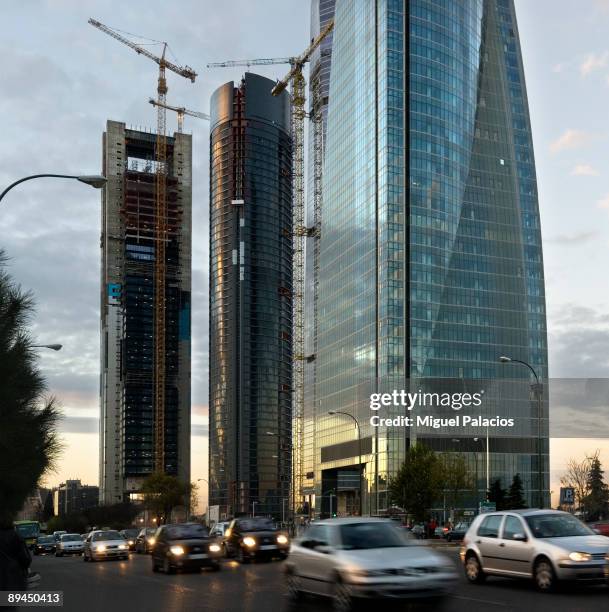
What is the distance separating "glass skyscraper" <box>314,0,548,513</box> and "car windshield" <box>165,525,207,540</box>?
10379cm

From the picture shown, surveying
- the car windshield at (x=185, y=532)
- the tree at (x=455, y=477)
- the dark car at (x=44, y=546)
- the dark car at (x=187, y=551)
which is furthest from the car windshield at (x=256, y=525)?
the tree at (x=455, y=477)

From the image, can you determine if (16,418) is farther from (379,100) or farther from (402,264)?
(379,100)

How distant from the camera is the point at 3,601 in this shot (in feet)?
37.6

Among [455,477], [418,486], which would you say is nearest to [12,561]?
[418,486]

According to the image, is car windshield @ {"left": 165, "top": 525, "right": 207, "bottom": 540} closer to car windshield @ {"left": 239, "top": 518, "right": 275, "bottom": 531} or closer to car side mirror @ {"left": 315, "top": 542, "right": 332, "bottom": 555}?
car windshield @ {"left": 239, "top": 518, "right": 275, "bottom": 531}

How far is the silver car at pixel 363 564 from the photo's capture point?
14516mm

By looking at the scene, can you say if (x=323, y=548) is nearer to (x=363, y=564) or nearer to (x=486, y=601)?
(x=363, y=564)

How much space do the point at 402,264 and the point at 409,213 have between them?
7992 mm

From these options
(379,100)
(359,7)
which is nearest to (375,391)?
(379,100)

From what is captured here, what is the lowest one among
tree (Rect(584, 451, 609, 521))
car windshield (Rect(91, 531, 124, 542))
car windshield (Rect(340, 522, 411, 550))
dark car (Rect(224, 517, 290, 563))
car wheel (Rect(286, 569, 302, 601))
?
tree (Rect(584, 451, 609, 521))

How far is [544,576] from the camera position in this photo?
18391mm

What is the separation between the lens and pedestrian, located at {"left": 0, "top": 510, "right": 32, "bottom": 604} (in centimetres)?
1120

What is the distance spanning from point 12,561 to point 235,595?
9466 mm

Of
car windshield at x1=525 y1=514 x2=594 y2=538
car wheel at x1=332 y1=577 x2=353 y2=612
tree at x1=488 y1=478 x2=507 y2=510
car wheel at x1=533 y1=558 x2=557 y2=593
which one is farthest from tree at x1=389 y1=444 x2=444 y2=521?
car wheel at x1=332 y1=577 x2=353 y2=612
